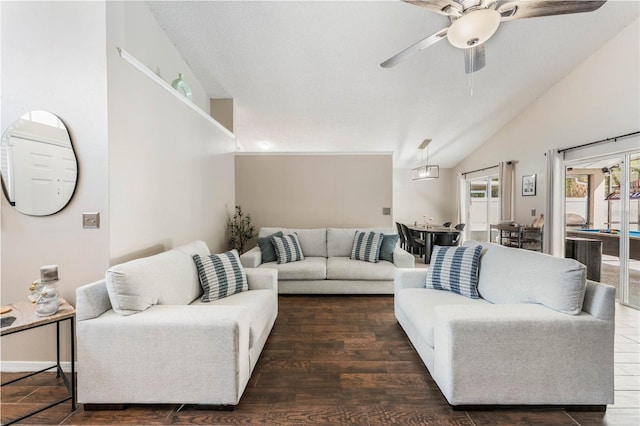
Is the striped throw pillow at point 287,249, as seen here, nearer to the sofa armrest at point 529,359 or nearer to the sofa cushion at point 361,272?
the sofa cushion at point 361,272

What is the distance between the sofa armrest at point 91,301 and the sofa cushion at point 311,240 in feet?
8.56

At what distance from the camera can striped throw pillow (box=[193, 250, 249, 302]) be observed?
228 centimetres

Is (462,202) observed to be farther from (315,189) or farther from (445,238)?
(315,189)

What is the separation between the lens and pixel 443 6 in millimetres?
1811

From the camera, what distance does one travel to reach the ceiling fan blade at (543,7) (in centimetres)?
174

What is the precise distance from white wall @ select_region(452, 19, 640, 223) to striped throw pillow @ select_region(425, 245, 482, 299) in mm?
3230

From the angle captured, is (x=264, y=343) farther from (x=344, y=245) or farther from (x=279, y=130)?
(x=279, y=130)

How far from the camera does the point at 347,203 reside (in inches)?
185

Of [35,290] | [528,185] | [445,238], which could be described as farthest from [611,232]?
[35,290]

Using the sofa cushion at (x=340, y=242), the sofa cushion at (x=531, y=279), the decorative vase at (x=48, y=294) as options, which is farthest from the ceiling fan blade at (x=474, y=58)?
the decorative vase at (x=48, y=294)

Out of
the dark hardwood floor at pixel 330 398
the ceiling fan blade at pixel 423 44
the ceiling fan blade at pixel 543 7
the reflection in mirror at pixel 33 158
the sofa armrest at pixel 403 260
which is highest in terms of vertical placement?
the ceiling fan blade at pixel 543 7

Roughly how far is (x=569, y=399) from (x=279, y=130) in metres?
5.39

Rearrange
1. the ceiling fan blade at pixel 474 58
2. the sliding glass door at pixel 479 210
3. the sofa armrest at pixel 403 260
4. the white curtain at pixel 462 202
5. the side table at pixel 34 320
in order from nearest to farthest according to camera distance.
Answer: the side table at pixel 34 320
the ceiling fan blade at pixel 474 58
the sofa armrest at pixel 403 260
the sliding glass door at pixel 479 210
the white curtain at pixel 462 202

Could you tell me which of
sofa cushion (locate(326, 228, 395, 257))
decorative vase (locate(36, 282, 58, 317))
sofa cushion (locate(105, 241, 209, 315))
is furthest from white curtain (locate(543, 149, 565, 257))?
decorative vase (locate(36, 282, 58, 317))
